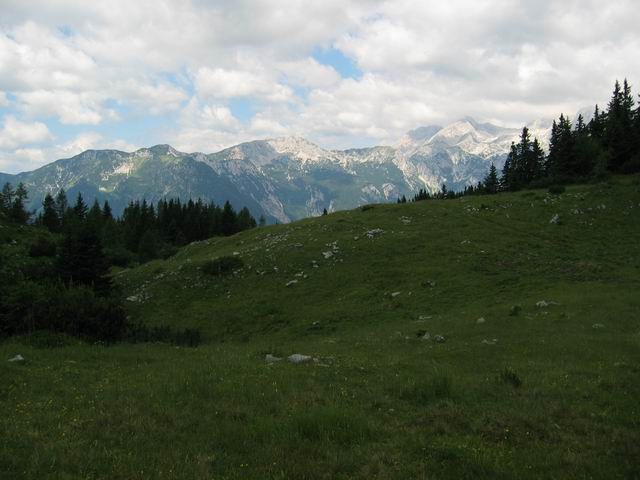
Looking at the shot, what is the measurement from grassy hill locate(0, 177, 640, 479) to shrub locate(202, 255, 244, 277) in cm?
209

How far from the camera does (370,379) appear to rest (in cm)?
1434

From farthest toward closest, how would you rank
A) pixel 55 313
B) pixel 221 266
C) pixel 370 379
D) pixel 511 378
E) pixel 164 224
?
pixel 164 224, pixel 221 266, pixel 55 313, pixel 370 379, pixel 511 378

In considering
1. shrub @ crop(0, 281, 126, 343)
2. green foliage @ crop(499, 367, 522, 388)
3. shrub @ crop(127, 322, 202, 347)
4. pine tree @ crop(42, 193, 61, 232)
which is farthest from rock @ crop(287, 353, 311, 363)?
pine tree @ crop(42, 193, 61, 232)

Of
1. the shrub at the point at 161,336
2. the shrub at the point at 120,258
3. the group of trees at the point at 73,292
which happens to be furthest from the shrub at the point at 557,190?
the shrub at the point at 120,258

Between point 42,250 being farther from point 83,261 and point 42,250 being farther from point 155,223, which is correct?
point 155,223

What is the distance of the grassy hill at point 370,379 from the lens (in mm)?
8367

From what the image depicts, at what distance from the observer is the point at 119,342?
22.0 metres

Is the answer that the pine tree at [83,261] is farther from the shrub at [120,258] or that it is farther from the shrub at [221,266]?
the shrub at [120,258]

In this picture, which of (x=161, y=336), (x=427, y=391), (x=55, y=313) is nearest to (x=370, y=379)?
(x=427, y=391)

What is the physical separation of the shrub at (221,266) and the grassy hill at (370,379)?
6.87 feet

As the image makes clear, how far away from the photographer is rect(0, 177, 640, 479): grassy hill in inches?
329

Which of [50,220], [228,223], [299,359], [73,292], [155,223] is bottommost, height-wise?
[299,359]

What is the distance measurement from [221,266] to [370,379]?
30.7 meters

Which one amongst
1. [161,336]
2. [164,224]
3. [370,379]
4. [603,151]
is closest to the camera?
[370,379]
